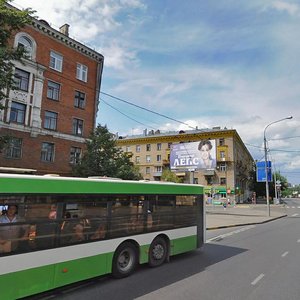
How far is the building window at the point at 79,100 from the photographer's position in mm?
32000

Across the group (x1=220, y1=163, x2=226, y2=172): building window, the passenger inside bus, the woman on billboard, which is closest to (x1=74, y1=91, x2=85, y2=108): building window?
the woman on billboard

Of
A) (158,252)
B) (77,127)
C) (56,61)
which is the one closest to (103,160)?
(77,127)

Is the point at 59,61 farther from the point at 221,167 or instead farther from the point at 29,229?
the point at 221,167

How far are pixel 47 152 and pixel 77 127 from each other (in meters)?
4.31

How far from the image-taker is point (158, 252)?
8.99 m

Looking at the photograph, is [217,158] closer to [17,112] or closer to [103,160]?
[103,160]

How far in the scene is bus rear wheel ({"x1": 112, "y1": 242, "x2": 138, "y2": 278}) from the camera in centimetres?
761

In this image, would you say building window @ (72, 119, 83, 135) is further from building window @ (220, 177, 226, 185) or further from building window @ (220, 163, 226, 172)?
building window @ (220, 177, 226, 185)

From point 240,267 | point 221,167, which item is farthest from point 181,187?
point 221,167

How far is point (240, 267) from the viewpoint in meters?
8.70

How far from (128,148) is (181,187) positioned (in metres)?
71.6

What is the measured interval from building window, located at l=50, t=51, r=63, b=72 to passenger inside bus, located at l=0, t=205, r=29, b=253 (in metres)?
26.3

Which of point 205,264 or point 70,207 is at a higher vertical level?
point 70,207

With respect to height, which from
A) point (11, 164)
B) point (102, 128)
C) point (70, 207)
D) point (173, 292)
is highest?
point (102, 128)
